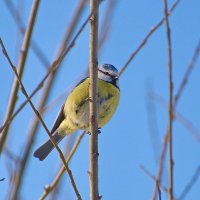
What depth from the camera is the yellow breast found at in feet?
8.95

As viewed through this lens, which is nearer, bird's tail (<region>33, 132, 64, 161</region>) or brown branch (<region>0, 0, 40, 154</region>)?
brown branch (<region>0, 0, 40, 154</region>)

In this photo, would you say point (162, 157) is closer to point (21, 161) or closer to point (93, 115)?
point (93, 115)

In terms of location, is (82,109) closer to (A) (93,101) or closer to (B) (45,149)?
(B) (45,149)

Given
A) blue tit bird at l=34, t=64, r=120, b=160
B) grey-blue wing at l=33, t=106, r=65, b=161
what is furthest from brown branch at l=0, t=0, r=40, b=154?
grey-blue wing at l=33, t=106, r=65, b=161

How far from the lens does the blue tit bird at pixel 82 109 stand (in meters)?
2.73

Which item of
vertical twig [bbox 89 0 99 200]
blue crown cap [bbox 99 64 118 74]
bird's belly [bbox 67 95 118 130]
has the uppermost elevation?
blue crown cap [bbox 99 64 118 74]

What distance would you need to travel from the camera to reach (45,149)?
121 inches

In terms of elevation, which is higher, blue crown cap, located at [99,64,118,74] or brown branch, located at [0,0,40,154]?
blue crown cap, located at [99,64,118,74]

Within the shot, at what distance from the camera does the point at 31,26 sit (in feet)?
5.22

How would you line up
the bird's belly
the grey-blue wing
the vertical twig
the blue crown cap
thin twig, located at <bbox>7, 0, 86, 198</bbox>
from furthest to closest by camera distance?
the blue crown cap, the grey-blue wing, the bird's belly, thin twig, located at <bbox>7, 0, 86, 198</bbox>, the vertical twig

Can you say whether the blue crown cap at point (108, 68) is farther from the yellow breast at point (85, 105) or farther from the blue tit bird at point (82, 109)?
the yellow breast at point (85, 105)

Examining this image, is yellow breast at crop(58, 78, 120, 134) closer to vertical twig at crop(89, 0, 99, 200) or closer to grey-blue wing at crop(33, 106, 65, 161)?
grey-blue wing at crop(33, 106, 65, 161)

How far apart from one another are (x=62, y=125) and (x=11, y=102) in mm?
1448

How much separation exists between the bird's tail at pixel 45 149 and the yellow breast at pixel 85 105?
21cm
